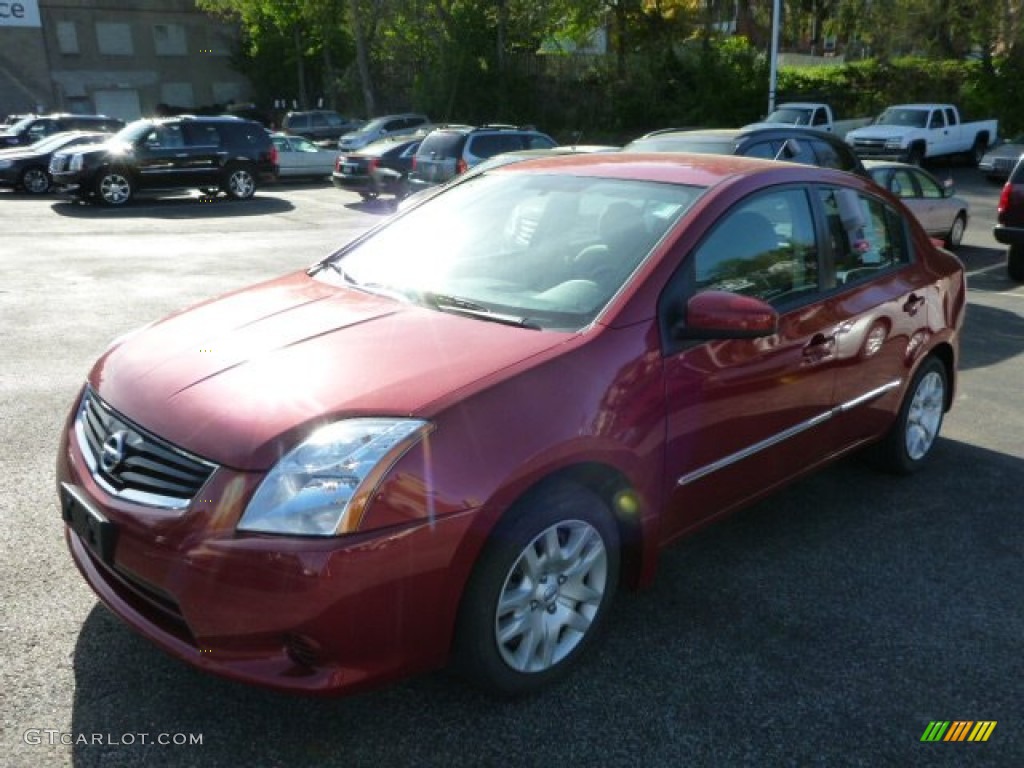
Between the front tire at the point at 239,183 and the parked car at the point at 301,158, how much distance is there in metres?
→ 3.84

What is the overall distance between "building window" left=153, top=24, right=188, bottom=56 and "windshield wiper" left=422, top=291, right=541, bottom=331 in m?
52.6

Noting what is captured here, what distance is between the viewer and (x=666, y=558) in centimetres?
397

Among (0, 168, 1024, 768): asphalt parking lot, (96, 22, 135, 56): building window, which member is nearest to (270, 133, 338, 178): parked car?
(0, 168, 1024, 768): asphalt parking lot

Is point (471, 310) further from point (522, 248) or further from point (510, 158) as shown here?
point (510, 158)

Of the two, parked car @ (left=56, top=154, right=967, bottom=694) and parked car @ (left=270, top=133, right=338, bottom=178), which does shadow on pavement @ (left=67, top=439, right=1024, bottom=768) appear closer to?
parked car @ (left=56, top=154, right=967, bottom=694)

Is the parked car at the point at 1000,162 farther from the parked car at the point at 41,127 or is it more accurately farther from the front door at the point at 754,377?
the front door at the point at 754,377

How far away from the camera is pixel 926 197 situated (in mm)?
12508

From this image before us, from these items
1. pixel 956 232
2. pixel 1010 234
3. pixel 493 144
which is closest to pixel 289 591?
pixel 1010 234

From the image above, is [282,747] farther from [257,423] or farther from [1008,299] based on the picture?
[1008,299]

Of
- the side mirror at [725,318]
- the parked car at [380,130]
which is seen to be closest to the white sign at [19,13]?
the parked car at [380,130]

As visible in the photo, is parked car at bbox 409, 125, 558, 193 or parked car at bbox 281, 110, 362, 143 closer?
parked car at bbox 409, 125, 558, 193

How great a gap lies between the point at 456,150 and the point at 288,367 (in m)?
14.2

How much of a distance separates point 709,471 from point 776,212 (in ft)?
3.89

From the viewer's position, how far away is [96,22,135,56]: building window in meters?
47.6
